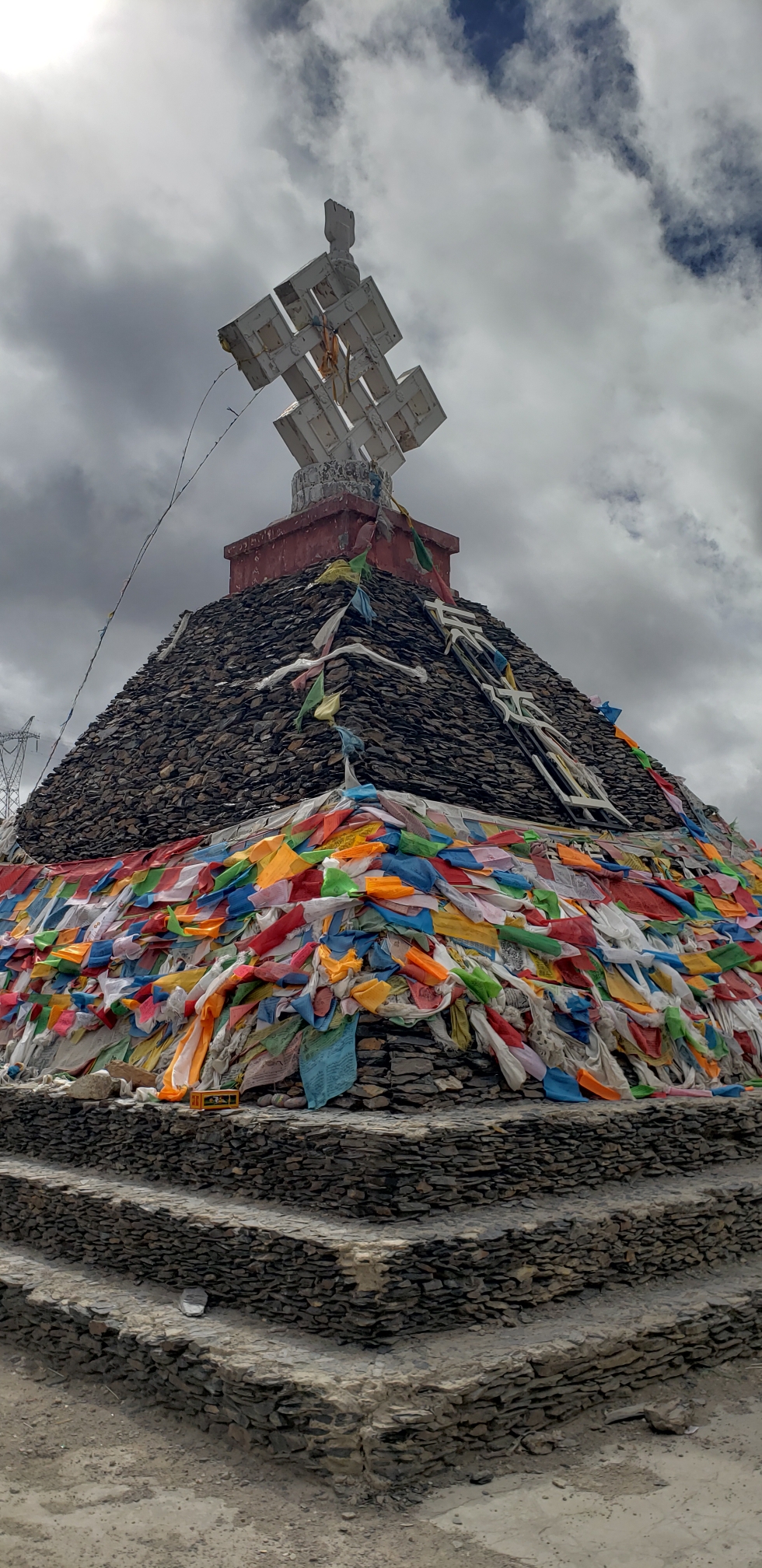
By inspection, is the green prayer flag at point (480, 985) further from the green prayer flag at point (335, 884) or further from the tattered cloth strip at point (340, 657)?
the tattered cloth strip at point (340, 657)

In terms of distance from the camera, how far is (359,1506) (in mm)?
5914

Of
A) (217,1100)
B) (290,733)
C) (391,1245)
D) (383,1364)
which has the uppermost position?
(290,733)

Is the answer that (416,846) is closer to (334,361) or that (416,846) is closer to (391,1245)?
(391,1245)

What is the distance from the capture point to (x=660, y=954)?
11.4 meters

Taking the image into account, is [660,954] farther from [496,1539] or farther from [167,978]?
[496,1539]

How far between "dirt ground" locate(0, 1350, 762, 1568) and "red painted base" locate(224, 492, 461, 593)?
12597mm

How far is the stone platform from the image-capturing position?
256 inches

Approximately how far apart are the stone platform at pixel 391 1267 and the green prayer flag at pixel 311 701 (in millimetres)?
5517

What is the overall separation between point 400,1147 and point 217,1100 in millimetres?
2100

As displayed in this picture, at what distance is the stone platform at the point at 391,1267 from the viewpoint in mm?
6496

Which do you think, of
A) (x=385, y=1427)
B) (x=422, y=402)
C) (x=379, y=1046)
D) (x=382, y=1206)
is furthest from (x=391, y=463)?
(x=385, y=1427)

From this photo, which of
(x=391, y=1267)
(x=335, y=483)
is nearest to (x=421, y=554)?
(x=335, y=483)

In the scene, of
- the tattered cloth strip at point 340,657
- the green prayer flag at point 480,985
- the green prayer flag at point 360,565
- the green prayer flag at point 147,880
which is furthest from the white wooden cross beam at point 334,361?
the green prayer flag at point 480,985

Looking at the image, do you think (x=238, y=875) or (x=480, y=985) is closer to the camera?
(x=480, y=985)
